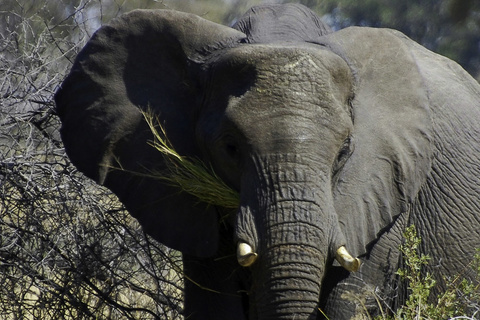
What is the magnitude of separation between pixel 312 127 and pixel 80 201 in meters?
1.98

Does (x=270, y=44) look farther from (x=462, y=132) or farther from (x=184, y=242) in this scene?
(x=462, y=132)

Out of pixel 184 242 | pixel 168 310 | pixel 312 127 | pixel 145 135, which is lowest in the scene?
pixel 168 310

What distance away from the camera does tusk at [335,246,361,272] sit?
382cm

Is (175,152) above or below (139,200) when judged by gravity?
above

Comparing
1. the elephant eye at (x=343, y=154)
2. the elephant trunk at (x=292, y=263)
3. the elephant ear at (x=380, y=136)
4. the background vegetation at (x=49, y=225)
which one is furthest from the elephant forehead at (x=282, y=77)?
the background vegetation at (x=49, y=225)

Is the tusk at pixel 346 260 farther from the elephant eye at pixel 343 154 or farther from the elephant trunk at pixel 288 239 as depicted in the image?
the elephant eye at pixel 343 154

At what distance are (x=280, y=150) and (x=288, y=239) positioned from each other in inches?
13.5

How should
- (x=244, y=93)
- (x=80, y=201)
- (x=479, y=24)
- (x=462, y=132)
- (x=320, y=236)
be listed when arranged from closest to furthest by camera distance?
(x=320, y=236) → (x=244, y=93) → (x=462, y=132) → (x=80, y=201) → (x=479, y=24)

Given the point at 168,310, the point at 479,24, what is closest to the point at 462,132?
the point at 168,310

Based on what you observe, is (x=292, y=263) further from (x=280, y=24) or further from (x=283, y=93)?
(x=280, y=24)

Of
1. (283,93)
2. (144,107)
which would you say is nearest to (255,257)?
(283,93)

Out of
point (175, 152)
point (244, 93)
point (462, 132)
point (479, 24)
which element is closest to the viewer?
point (244, 93)

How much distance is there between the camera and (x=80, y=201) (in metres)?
5.56

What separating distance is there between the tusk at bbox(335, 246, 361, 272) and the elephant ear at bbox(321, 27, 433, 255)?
0.34 meters
